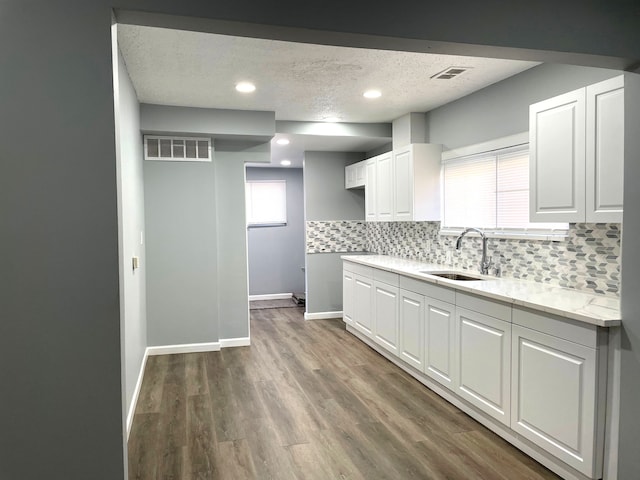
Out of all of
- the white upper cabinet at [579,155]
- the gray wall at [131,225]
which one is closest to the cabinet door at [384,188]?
the white upper cabinet at [579,155]

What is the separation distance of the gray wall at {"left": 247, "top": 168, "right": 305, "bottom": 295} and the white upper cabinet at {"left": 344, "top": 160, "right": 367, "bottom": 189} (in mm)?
1927

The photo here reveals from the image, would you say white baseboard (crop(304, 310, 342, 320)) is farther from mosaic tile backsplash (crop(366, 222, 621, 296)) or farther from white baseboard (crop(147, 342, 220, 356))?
mosaic tile backsplash (crop(366, 222, 621, 296))

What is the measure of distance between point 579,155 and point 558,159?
0.45ft

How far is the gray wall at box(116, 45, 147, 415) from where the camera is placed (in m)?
3.07

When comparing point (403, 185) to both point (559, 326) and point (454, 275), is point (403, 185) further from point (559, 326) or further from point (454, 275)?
point (559, 326)

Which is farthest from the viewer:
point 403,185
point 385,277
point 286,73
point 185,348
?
point 185,348

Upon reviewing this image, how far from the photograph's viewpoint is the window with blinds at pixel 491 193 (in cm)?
338

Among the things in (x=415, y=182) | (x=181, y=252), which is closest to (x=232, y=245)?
(x=181, y=252)

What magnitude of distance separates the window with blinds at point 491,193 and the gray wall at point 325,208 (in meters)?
2.08

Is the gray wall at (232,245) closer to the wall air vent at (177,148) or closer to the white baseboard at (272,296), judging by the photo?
the wall air vent at (177,148)

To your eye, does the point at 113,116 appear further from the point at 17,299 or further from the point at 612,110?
the point at 612,110

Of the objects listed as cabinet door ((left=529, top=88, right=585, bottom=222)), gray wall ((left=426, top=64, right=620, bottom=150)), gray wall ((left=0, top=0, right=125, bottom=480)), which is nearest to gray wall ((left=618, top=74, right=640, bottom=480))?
cabinet door ((left=529, top=88, right=585, bottom=222))

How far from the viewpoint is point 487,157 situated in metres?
3.78

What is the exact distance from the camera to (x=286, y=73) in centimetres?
333
